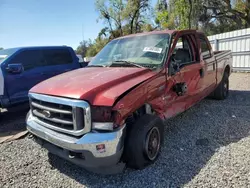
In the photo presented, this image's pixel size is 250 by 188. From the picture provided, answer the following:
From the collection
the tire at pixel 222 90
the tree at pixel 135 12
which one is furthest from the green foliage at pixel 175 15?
the tire at pixel 222 90

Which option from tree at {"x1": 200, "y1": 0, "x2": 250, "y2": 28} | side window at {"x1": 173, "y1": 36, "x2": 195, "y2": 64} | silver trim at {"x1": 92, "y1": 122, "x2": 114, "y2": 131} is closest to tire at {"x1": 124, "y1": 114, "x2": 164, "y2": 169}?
silver trim at {"x1": 92, "y1": 122, "x2": 114, "y2": 131}

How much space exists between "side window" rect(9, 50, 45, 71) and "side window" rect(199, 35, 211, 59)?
15.3 feet

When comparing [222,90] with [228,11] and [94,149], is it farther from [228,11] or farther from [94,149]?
[228,11]

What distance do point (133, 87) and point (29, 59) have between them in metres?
4.69

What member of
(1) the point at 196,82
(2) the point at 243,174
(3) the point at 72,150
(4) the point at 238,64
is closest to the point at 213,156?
(2) the point at 243,174

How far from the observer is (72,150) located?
2.51 metres

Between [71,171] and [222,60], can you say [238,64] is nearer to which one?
[222,60]

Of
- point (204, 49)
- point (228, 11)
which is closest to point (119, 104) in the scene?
point (204, 49)

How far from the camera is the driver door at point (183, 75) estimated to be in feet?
11.7

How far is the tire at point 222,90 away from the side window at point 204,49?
1.34 m

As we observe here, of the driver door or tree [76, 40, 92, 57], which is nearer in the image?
the driver door

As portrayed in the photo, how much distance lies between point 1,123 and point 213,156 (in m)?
5.23

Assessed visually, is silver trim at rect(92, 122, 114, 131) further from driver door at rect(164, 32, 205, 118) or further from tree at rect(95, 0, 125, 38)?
tree at rect(95, 0, 125, 38)

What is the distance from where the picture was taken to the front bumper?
242 cm
